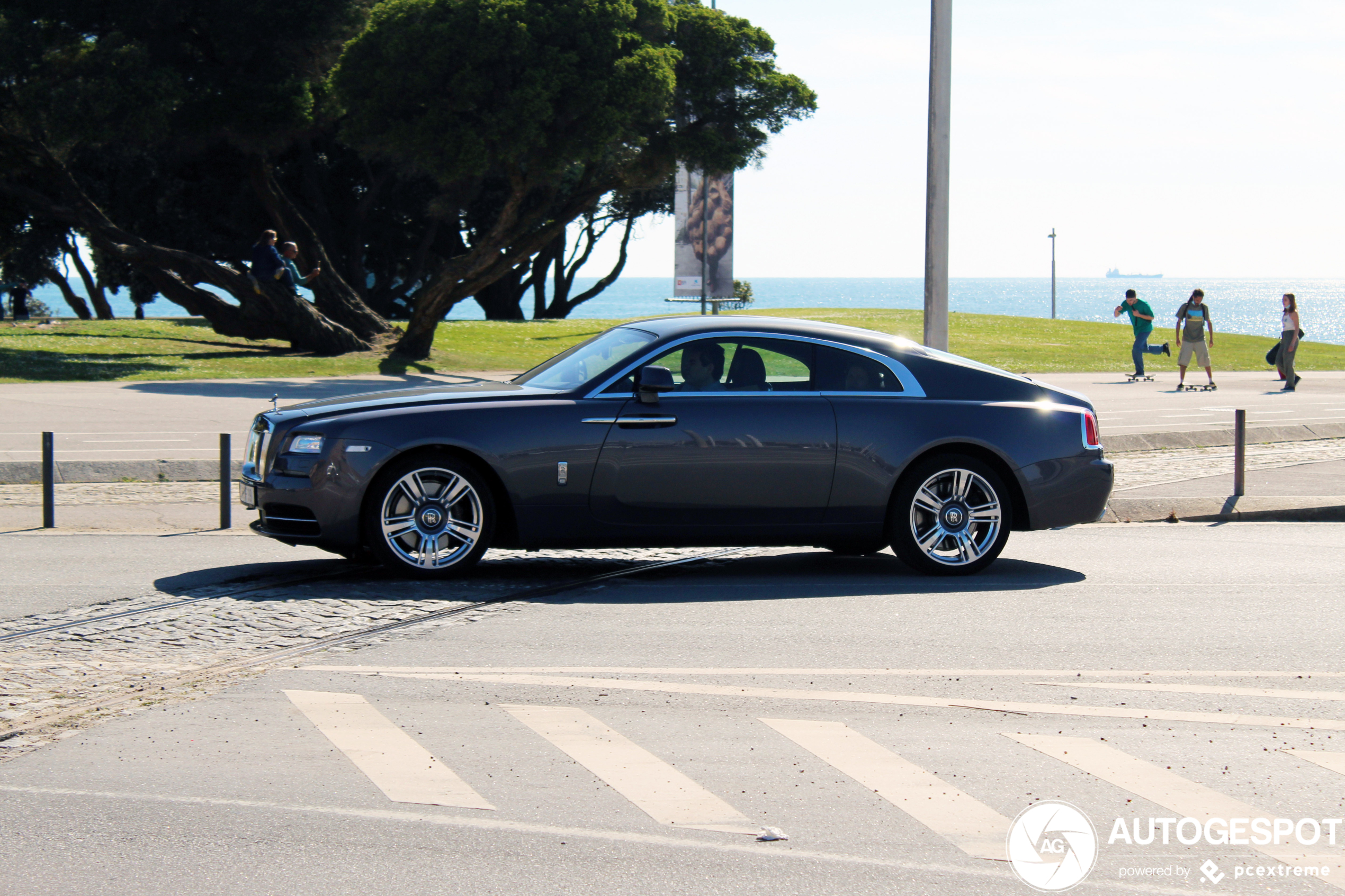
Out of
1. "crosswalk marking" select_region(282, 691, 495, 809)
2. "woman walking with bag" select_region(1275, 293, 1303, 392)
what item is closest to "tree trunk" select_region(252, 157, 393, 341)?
"woman walking with bag" select_region(1275, 293, 1303, 392)

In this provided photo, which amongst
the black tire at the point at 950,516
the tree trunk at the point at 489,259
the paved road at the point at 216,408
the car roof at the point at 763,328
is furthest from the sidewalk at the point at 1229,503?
Answer: the tree trunk at the point at 489,259

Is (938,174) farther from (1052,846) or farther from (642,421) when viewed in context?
(1052,846)

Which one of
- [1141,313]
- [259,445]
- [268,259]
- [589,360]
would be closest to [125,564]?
[259,445]

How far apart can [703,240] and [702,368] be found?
3157cm

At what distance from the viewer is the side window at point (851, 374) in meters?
8.50

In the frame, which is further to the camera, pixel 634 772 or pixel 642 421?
pixel 642 421

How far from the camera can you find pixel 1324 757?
16.1 feet

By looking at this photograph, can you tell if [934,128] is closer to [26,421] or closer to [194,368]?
[26,421]

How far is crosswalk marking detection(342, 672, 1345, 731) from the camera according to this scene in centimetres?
541

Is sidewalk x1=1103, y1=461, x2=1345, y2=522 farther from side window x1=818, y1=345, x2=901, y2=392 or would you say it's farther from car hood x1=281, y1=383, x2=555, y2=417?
car hood x1=281, y1=383, x2=555, y2=417

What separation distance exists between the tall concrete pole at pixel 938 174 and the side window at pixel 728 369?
5.89 m

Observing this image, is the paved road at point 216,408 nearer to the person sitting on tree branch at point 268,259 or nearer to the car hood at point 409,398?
the person sitting on tree branch at point 268,259

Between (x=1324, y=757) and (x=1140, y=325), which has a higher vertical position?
(x=1140, y=325)

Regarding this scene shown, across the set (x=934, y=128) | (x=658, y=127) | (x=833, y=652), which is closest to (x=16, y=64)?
(x=658, y=127)
